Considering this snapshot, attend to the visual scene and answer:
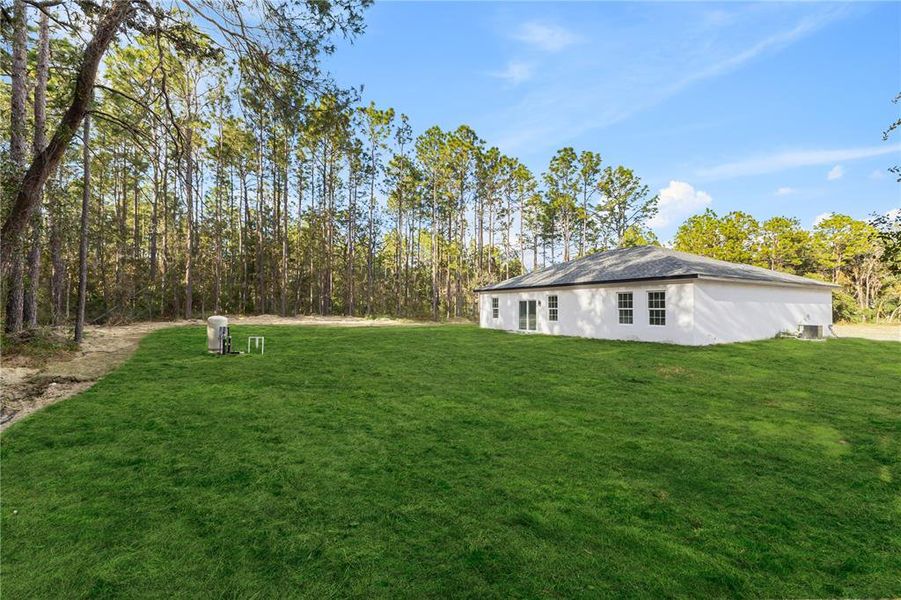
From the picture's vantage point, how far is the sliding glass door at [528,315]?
17.8m

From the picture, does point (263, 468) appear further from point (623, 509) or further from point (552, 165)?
point (552, 165)

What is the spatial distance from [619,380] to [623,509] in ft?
16.5

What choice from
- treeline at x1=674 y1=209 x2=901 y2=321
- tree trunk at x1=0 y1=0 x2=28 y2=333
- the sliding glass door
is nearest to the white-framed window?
the sliding glass door

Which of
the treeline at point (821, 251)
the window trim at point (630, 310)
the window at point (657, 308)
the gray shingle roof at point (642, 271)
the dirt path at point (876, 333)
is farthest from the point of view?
the treeline at point (821, 251)

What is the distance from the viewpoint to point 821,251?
28.9 m

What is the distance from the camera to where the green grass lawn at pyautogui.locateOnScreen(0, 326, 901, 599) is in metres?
2.38

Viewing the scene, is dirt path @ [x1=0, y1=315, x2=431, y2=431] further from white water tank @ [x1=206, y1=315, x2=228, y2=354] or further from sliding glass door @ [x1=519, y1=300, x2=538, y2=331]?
sliding glass door @ [x1=519, y1=300, x2=538, y2=331]

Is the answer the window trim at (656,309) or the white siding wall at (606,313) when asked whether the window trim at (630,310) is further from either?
the window trim at (656,309)

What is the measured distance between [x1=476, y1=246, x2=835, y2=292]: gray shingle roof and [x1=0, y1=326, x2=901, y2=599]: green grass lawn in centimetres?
675

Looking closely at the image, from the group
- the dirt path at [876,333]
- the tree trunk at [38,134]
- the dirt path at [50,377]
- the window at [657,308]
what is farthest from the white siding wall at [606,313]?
the tree trunk at [38,134]

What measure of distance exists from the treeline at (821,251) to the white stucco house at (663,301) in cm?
1462

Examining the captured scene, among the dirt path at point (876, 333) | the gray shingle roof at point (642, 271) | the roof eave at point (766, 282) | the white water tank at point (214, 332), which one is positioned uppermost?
the gray shingle roof at point (642, 271)

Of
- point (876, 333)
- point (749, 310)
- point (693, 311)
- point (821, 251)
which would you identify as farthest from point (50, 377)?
point (821, 251)

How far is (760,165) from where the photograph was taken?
15.1 meters
